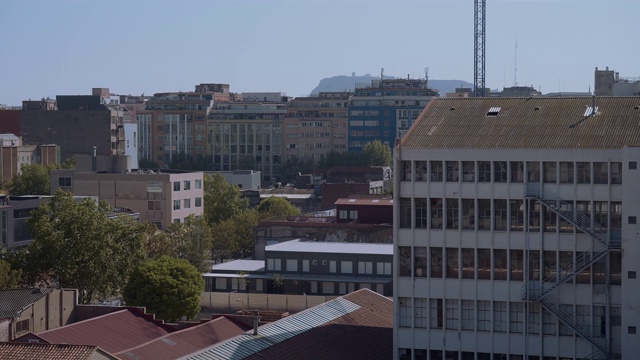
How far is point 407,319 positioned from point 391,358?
2.77 meters

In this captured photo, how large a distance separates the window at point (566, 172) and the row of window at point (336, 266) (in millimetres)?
40807

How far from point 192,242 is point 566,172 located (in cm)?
5377

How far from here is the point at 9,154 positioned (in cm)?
16500

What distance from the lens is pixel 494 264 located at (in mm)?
47938

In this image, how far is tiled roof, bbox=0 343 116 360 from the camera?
131 feet

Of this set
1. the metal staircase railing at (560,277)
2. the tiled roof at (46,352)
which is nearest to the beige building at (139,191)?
the metal staircase railing at (560,277)

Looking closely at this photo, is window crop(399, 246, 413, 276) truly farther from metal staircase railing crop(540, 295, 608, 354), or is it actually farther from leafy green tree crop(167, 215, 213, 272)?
leafy green tree crop(167, 215, 213, 272)

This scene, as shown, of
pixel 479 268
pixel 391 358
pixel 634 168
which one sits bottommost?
pixel 391 358

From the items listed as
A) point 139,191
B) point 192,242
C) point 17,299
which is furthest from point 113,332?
point 139,191

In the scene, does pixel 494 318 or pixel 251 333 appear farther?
pixel 251 333

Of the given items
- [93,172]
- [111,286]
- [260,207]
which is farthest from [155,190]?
[111,286]

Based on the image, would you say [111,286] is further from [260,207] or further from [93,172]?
[260,207]

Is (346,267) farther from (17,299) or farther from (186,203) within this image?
(186,203)

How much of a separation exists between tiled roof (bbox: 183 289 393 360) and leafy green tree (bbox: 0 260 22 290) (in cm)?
1994
